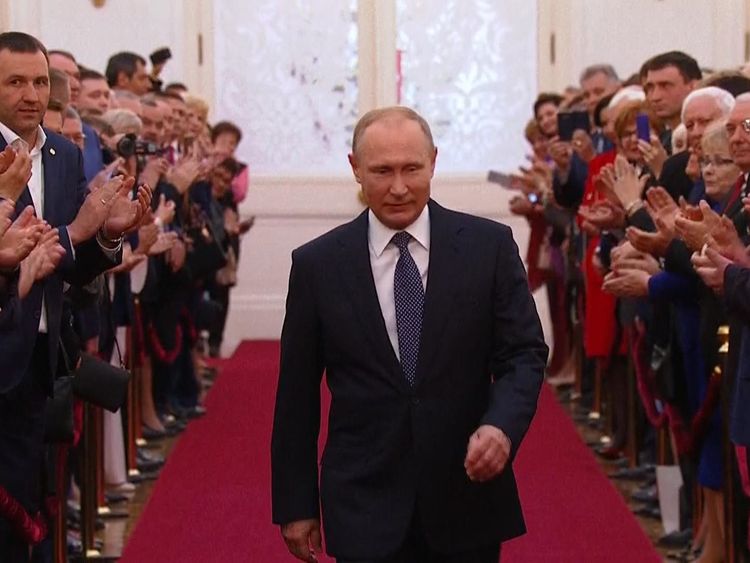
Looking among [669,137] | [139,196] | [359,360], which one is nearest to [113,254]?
[139,196]

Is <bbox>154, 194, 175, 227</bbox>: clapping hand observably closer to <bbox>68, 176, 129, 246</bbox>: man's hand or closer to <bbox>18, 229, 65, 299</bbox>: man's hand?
<bbox>68, 176, 129, 246</bbox>: man's hand

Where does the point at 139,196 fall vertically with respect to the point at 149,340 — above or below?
above

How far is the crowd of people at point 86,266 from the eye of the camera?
554cm

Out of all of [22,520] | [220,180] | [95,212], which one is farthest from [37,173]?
[220,180]

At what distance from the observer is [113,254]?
5836mm

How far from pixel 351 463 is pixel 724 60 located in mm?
12989

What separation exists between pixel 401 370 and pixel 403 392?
0.19 ft

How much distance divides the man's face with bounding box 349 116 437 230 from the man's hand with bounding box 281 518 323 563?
2.70 ft

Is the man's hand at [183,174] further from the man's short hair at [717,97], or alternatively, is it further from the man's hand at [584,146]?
the man's short hair at [717,97]

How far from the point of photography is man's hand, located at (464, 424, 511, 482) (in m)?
4.38

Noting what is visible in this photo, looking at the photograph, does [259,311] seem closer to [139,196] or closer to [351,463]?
[139,196]

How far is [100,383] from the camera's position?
251 inches

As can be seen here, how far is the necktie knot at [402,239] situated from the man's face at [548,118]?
9.54 m

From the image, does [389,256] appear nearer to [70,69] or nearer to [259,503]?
[259,503]
